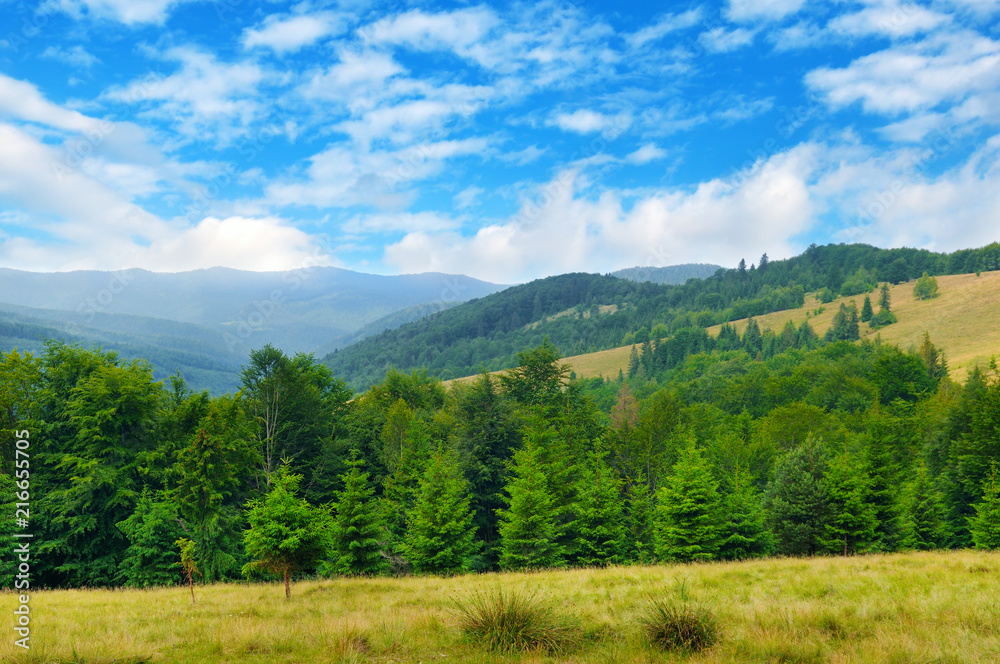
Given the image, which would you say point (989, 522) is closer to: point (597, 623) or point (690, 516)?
point (690, 516)

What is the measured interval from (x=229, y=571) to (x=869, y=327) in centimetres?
20389

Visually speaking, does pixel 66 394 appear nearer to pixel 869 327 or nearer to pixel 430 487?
pixel 430 487

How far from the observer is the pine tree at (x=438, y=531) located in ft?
107

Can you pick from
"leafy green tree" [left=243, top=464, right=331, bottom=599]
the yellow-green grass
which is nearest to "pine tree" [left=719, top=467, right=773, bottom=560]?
the yellow-green grass

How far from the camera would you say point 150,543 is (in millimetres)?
33344

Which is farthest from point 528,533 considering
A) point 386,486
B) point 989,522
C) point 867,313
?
point 867,313

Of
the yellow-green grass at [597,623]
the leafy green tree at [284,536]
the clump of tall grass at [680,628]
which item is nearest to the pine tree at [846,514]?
the yellow-green grass at [597,623]

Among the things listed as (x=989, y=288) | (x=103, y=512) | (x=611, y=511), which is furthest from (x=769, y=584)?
(x=989, y=288)

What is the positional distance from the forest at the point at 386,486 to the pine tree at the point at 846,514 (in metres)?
0.15

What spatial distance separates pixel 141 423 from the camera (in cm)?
3669

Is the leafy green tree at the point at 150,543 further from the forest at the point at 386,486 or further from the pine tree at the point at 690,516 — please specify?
the pine tree at the point at 690,516

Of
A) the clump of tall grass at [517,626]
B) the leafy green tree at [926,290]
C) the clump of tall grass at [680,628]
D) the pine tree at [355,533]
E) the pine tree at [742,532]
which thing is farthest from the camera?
the leafy green tree at [926,290]

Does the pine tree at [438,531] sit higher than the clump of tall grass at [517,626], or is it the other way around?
the clump of tall grass at [517,626]

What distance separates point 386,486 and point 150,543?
1630 centimetres
